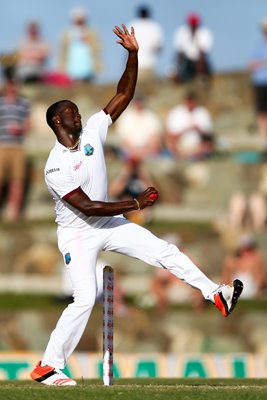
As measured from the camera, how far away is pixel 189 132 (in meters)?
25.6

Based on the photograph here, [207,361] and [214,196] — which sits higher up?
[214,196]

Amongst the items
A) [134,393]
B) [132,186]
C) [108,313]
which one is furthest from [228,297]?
[132,186]

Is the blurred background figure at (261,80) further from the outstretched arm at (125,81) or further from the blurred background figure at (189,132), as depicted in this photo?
the outstretched arm at (125,81)

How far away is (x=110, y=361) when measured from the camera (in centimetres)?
1255

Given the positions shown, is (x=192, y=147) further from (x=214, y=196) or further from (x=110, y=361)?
(x=110, y=361)

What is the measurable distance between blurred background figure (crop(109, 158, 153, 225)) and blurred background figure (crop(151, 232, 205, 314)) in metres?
1.41

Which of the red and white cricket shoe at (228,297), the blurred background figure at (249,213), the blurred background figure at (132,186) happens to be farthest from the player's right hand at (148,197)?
the blurred background figure at (249,213)

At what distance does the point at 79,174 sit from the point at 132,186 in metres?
10.8

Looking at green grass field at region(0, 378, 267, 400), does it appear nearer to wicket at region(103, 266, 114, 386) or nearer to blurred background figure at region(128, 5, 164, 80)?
wicket at region(103, 266, 114, 386)

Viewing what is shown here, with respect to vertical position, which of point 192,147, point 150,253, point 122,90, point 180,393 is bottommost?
point 180,393

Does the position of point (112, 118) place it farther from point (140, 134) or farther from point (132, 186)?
point (140, 134)

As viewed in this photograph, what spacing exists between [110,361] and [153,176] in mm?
13007

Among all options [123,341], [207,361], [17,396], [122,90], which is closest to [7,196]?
[123,341]

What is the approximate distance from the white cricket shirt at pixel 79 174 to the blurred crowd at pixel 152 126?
28.3ft
